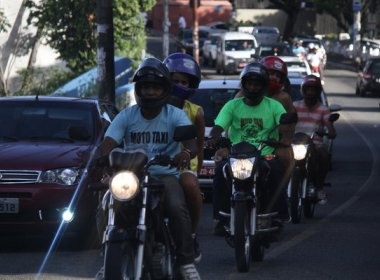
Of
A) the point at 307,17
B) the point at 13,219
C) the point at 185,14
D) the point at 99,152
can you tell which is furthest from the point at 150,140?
the point at 307,17

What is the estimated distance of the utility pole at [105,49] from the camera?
21031mm

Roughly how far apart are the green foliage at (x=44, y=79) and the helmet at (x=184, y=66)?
62.7ft

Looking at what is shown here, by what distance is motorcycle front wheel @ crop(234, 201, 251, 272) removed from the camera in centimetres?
1070

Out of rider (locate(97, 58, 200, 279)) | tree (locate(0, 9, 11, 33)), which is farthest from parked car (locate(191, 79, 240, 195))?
tree (locate(0, 9, 11, 33))

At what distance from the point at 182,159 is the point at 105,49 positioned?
13.2 m

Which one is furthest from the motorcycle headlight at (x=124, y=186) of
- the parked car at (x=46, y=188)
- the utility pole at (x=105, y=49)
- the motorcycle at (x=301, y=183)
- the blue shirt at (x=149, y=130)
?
the utility pole at (x=105, y=49)

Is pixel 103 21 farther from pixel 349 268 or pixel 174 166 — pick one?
pixel 174 166

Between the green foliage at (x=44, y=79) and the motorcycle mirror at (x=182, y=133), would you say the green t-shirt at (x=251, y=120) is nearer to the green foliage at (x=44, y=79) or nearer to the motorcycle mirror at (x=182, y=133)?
the motorcycle mirror at (x=182, y=133)

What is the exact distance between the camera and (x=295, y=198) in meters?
14.6

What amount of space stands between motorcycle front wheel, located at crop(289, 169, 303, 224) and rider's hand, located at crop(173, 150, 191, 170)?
20.1ft

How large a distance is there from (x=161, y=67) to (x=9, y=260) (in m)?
3.89

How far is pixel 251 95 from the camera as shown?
456 inches

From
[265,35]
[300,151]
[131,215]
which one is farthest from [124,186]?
[265,35]

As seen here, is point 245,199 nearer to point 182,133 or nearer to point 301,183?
point 182,133
